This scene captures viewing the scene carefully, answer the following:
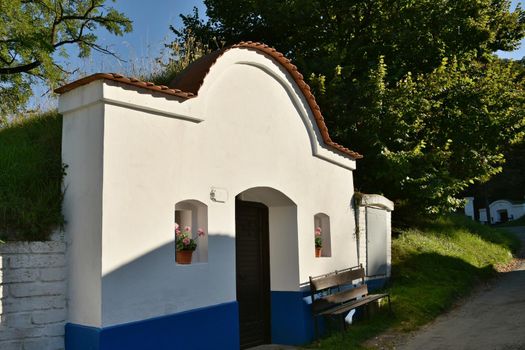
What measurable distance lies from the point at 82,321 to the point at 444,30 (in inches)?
492

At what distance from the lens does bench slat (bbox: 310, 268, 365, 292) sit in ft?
26.7

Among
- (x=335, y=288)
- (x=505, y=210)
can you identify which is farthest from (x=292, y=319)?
(x=505, y=210)

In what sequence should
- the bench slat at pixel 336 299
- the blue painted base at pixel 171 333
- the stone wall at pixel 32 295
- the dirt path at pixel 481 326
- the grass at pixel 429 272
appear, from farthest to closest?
1. the grass at pixel 429 272
2. the bench slat at pixel 336 299
3. the dirt path at pixel 481 326
4. the blue painted base at pixel 171 333
5. the stone wall at pixel 32 295

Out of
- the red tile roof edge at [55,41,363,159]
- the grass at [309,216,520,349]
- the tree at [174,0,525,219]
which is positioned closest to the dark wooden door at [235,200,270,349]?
the grass at [309,216,520,349]

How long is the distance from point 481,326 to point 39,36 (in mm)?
11435

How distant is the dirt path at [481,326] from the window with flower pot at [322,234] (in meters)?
2.06

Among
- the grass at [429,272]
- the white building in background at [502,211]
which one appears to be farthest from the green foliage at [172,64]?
the white building in background at [502,211]

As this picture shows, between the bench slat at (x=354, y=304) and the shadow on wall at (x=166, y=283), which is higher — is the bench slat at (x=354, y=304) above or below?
below

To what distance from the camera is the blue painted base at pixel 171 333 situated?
5.01 m

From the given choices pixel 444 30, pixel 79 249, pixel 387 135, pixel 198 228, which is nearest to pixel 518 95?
pixel 444 30

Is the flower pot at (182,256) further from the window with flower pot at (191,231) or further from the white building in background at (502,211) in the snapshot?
the white building in background at (502,211)

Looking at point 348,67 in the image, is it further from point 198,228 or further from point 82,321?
point 82,321

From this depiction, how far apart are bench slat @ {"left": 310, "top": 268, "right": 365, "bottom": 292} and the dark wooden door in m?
0.84

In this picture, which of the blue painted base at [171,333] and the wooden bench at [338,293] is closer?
the blue painted base at [171,333]
